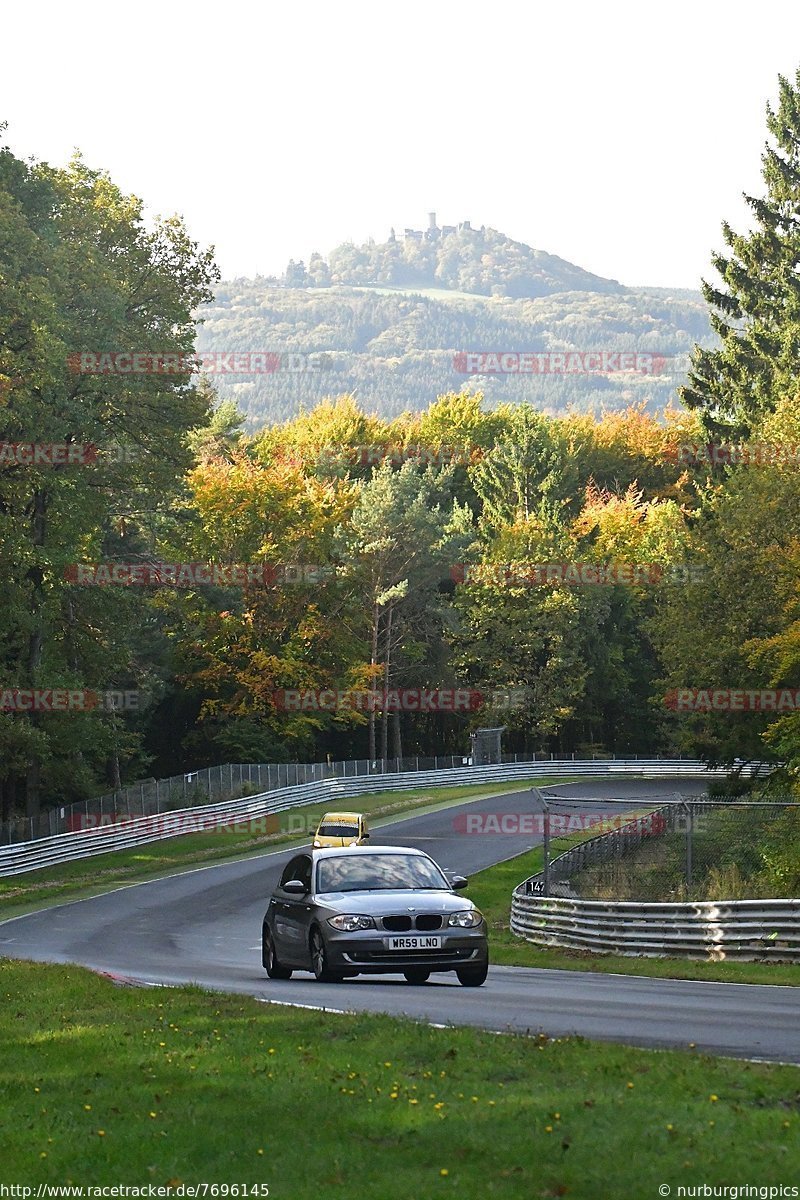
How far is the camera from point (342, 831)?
157 feet

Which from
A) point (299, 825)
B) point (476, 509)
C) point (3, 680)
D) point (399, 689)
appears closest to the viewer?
point (3, 680)

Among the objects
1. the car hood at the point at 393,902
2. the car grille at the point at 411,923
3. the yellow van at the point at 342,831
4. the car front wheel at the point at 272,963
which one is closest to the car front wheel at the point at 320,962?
the car hood at the point at 393,902

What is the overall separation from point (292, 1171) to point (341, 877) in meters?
12.1

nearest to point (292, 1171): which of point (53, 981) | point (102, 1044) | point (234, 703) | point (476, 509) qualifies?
point (102, 1044)

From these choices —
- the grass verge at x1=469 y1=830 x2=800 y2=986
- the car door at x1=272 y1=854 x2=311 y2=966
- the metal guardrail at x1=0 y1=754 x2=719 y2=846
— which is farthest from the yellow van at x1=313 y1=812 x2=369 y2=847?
the car door at x1=272 y1=854 x2=311 y2=966

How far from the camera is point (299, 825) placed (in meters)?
60.3

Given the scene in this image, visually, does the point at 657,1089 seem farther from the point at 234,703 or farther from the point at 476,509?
the point at 476,509

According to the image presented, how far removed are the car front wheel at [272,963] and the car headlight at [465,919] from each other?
2799 millimetres

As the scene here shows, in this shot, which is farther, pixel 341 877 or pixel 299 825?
pixel 299 825

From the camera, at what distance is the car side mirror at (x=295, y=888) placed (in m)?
19.7

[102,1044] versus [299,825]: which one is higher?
[102,1044]

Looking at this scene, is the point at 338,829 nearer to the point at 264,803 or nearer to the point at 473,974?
the point at 264,803

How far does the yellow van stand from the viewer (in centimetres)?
4722

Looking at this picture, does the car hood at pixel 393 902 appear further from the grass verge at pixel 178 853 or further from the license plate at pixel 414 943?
the grass verge at pixel 178 853
